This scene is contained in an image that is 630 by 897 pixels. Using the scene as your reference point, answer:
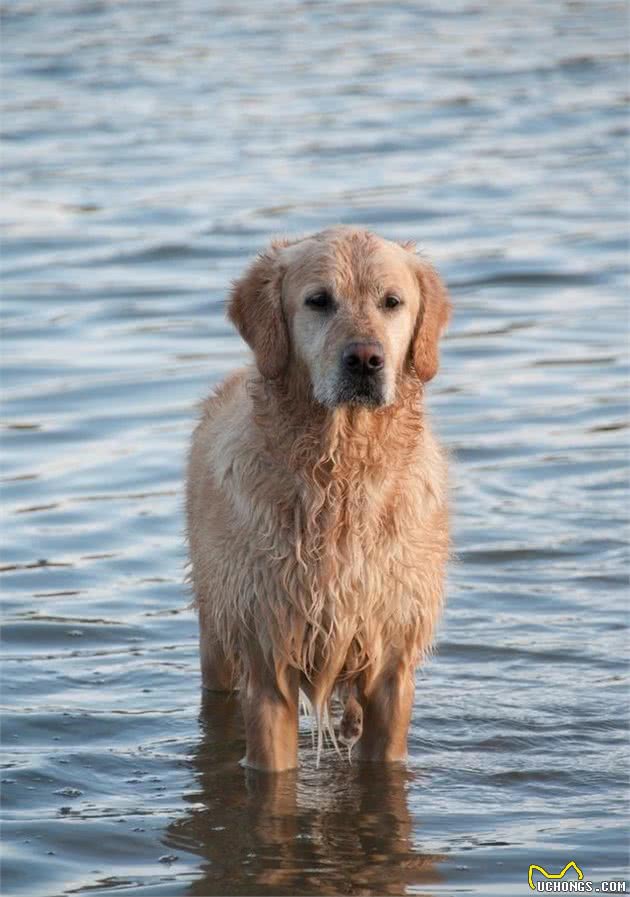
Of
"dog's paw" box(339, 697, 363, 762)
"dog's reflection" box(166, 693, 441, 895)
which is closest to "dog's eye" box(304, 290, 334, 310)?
"dog's paw" box(339, 697, 363, 762)

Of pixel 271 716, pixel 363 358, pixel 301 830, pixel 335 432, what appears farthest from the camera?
pixel 271 716

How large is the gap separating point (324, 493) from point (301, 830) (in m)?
1.24

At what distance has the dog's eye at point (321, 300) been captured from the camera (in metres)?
6.10

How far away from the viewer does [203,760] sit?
719 centimetres

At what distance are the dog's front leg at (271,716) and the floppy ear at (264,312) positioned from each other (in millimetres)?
1117

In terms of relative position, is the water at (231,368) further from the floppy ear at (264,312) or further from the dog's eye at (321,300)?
the dog's eye at (321,300)

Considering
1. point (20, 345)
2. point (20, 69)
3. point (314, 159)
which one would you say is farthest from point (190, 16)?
point (20, 345)

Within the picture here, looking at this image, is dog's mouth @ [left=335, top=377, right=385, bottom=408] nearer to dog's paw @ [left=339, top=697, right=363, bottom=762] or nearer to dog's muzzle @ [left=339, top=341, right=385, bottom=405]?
dog's muzzle @ [left=339, top=341, right=385, bottom=405]

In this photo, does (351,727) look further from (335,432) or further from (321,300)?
(321,300)

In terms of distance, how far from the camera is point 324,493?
6301mm

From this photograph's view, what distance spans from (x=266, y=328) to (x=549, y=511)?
4070 millimetres

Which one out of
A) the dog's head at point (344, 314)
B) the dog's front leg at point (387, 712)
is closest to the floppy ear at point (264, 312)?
the dog's head at point (344, 314)

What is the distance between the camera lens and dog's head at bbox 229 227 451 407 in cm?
598

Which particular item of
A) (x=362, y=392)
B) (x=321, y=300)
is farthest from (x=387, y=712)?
(x=321, y=300)
